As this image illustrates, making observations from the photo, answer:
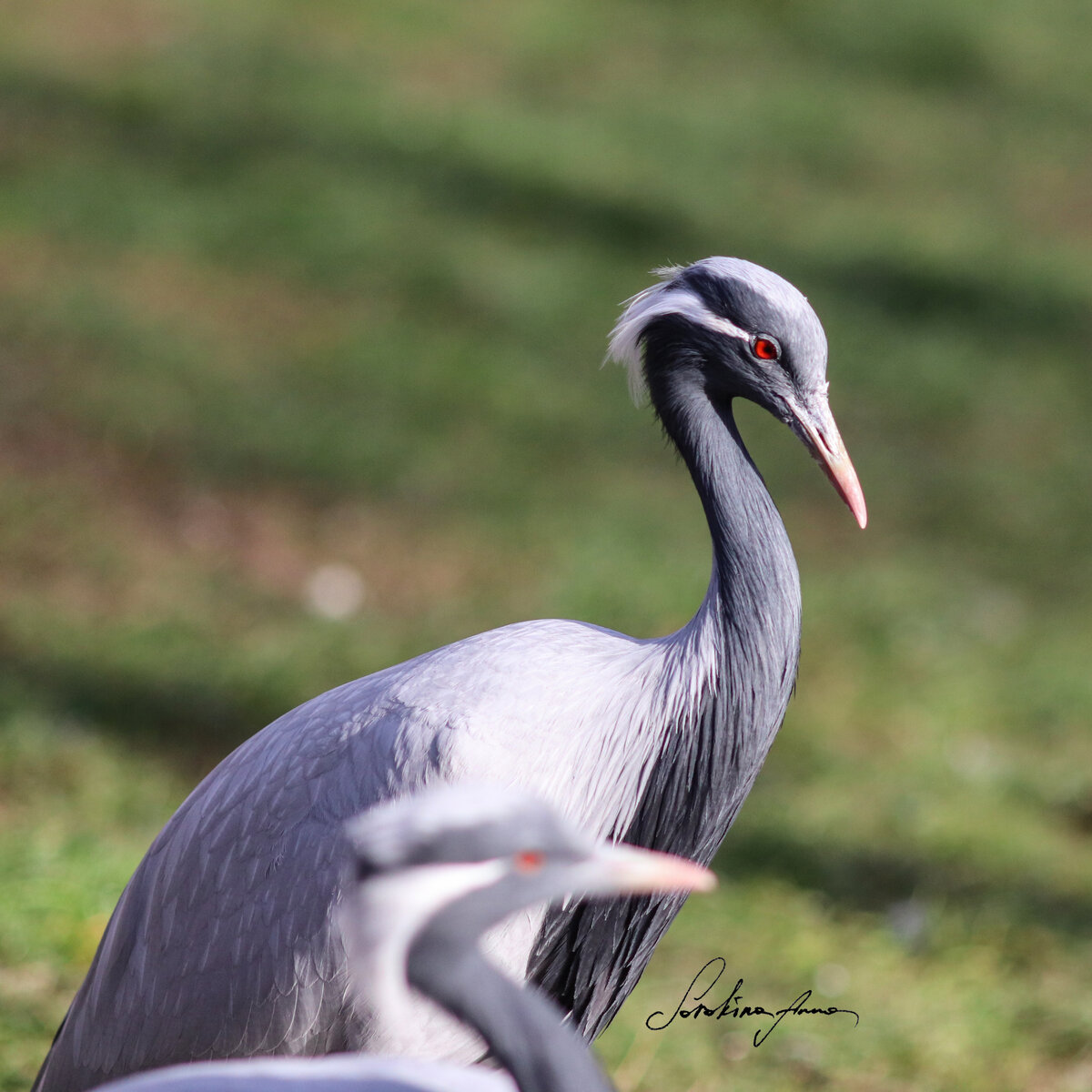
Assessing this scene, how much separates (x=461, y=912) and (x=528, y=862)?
0.11 metres

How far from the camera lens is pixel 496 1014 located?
1830mm

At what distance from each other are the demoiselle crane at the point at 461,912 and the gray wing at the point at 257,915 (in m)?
0.66

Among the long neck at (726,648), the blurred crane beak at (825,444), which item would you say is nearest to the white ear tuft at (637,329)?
the long neck at (726,648)

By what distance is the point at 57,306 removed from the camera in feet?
22.8

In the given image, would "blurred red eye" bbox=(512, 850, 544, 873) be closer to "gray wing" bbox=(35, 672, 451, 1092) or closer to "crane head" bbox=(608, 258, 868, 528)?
"gray wing" bbox=(35, 672, 451, 1092)

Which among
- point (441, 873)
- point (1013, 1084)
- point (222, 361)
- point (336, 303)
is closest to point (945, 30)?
point (336, 303)

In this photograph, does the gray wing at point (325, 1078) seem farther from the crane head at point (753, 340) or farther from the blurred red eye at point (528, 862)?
the crane head at point (753, 340)

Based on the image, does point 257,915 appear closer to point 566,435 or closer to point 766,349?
point 766,349

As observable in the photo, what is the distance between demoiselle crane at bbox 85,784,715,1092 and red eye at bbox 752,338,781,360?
46.5 inches

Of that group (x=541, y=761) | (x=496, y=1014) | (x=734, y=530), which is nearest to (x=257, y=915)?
(x=541, y=761)

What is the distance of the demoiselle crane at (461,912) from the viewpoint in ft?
5.85

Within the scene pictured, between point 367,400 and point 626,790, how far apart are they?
4.38m
